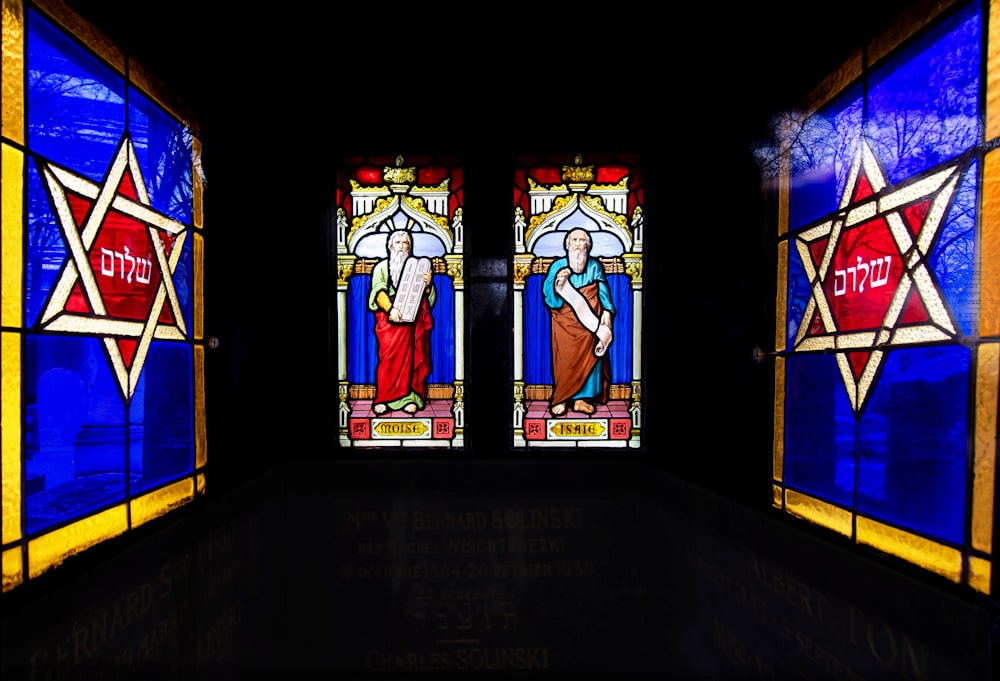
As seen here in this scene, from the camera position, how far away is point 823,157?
5.46 ft

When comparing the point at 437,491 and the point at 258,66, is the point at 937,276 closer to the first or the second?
the point at 437,491

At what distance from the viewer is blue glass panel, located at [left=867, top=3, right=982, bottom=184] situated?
1179mm

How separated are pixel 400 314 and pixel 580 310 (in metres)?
1.00

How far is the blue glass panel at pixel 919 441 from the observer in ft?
3.97

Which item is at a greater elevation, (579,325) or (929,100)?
(929,100)

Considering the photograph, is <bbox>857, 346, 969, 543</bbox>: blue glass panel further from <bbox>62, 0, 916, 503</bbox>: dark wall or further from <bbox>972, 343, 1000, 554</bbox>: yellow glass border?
<bbox>62, 0, 916, 503</bbox>: dark wall

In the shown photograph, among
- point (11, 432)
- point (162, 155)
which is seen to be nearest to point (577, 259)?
point (162, 155)

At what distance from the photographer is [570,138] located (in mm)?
2664

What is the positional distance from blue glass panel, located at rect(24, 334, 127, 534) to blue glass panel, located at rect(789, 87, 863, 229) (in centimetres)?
241

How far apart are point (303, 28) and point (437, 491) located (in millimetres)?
2242

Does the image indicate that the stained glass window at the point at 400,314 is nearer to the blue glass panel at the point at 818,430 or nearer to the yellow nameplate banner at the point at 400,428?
the yellow nameplate banner at the point at 400,428

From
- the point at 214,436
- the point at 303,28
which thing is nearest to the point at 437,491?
the point at 214,436

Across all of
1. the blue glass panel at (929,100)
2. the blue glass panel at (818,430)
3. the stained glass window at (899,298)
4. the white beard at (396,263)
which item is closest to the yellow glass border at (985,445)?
the stained glass window at (899,298)

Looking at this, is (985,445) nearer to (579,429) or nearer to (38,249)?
(579,429)
